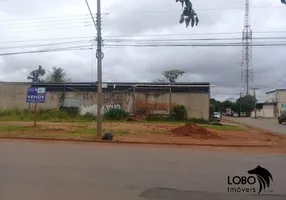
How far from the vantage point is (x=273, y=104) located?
93.8 meters

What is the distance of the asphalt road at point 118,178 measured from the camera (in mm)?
7211

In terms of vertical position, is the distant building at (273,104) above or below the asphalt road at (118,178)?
above

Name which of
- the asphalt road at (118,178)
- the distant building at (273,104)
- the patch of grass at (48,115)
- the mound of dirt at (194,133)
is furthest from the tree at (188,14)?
the distant building at (273,104)

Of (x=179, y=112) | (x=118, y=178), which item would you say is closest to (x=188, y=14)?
(x=118, y=178)

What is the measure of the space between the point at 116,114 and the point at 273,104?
208 feet

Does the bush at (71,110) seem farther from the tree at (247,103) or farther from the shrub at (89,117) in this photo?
the tree at (247,103)

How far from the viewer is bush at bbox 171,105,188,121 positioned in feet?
137

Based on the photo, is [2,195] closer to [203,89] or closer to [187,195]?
[187,195]

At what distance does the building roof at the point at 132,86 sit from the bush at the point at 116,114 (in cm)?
327

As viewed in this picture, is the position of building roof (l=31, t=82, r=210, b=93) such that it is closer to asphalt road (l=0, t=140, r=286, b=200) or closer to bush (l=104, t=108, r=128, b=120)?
bush (l=104, t=108, r=128, b=120)

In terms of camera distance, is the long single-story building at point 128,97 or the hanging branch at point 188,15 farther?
the long single-story building at point 128,97

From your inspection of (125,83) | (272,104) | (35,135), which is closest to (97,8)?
(35,135)

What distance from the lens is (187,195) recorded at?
7.34 meters

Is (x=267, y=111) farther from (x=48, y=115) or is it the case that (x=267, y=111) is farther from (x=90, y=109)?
(x=48, y=115)
